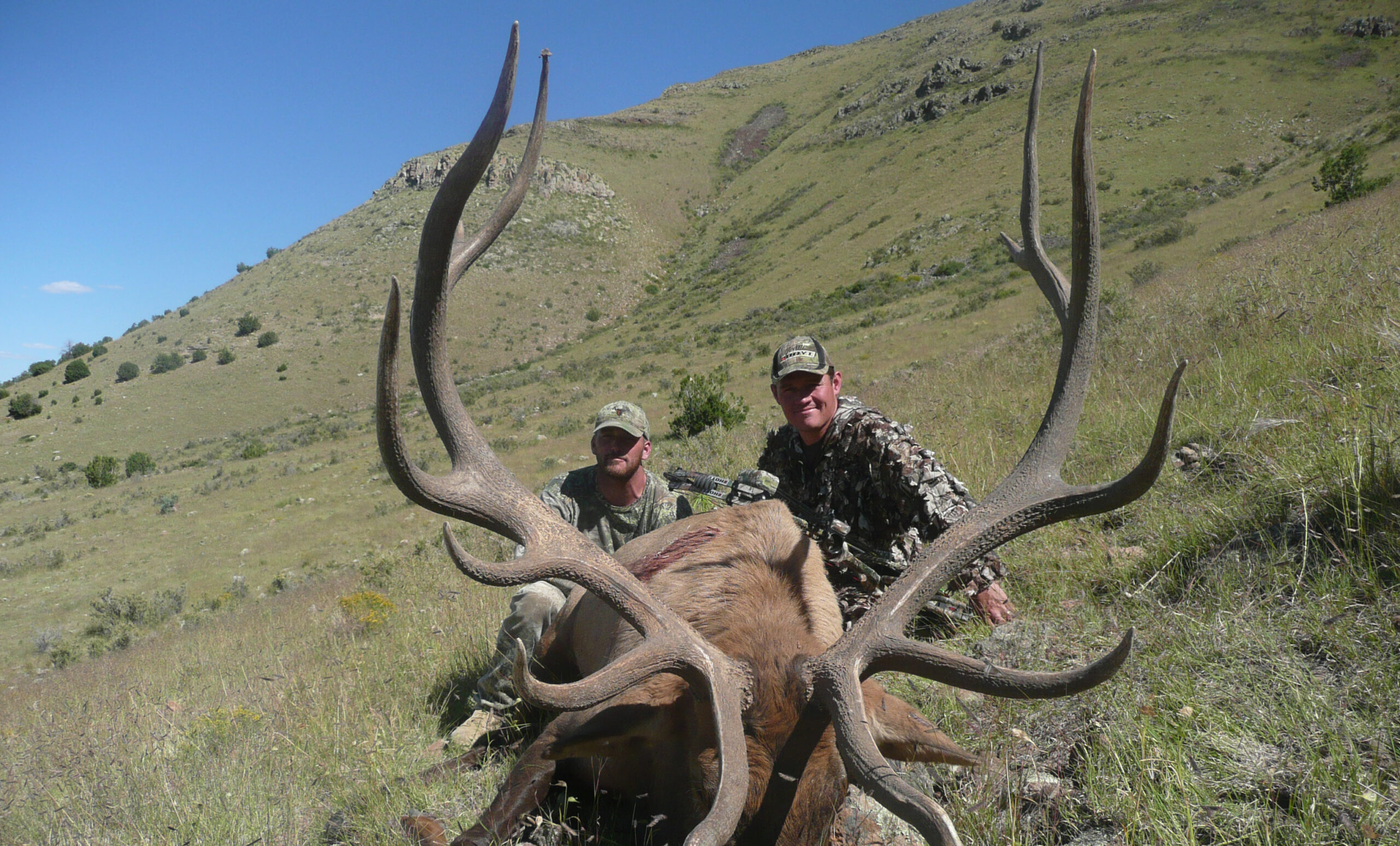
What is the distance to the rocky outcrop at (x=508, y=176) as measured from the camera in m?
70.6

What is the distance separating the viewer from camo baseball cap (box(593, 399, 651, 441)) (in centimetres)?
450

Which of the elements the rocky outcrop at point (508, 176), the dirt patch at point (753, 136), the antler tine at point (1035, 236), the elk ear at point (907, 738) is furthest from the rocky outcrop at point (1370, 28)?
the elk ear at point (907, 738)

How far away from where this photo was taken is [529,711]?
3.58 m

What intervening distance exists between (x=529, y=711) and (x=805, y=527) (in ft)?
5.66

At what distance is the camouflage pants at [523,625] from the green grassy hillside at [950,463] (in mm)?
372

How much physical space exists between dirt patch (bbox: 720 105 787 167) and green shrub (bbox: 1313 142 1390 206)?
79648 millimetres

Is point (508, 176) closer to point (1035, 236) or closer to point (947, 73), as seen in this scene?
point (947, 73)

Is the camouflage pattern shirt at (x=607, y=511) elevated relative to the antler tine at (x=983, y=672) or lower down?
elevated

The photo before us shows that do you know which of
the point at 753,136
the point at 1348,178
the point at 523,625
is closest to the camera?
the point at 523,625

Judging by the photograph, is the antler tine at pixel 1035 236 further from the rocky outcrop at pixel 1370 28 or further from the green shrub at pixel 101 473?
the rocky outcrop at pixel 1370 28

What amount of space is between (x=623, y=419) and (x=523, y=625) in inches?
54.9

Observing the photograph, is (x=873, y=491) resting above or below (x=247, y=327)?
below

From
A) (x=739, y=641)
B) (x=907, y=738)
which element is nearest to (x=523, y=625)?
(x=739, y=641)

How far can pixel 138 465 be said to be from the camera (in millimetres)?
31000
